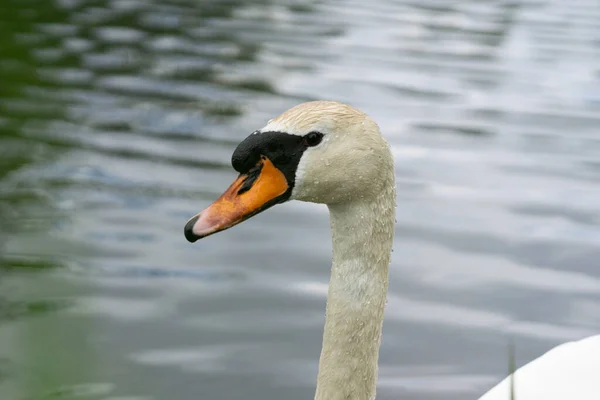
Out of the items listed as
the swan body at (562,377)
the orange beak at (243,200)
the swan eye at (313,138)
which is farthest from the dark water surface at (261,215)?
the swan eye at (313,138)

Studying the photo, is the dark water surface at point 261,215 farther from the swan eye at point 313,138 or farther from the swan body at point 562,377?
the swan eye at point 313,138

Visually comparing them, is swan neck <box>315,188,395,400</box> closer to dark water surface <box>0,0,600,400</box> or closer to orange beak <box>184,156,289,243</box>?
orange beak <box>184,156,289,243</box>

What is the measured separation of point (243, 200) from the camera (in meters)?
2.82

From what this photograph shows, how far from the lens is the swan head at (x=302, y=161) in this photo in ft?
9.09

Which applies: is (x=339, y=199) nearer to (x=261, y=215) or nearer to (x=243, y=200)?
(x=243, y=200)

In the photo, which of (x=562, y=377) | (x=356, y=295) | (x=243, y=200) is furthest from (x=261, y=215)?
(x=243, y=200)

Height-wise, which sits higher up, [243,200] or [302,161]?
[302,161]

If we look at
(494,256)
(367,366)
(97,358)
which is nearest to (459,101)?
Answer: (494,256)

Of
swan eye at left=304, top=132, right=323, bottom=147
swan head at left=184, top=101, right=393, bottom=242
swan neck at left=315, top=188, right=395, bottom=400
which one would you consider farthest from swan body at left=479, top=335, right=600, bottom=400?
swan eye at left=304, top=132, right=323, bottom=147

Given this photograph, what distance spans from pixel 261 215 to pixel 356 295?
11.3 ft

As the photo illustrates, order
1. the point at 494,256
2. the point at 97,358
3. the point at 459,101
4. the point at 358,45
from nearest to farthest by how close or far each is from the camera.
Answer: the point at 97,358 → the point at 494,256 → the point at 459,101 → the point at 358,45

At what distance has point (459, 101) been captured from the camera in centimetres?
901

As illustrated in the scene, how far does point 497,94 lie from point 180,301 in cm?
488

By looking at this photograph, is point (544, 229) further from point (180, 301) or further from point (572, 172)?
point (180, 301)
